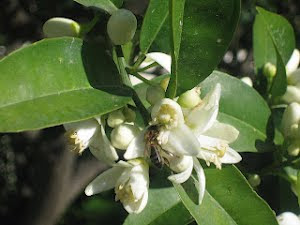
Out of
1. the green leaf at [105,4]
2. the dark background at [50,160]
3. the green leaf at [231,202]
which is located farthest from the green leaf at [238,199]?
the dark background at [50,160]

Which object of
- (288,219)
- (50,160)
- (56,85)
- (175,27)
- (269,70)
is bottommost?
(50,160)

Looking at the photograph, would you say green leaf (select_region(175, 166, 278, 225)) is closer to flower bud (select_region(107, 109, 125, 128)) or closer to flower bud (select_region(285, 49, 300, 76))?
flower bud (select_region(107, 109, 125, 128))

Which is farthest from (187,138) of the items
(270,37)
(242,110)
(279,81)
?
(270,37)

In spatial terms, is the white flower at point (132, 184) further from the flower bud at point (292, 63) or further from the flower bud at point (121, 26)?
the flower bud at point (292, 63)

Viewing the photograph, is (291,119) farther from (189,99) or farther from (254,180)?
(189,99)

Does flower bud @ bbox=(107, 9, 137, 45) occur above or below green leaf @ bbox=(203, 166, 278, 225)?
above

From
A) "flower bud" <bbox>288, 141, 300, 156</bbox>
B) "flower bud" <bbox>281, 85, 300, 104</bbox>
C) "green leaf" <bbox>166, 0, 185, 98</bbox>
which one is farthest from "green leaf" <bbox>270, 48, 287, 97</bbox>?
"green leaf" <bbox>166, 0, 185, 98</bbox>

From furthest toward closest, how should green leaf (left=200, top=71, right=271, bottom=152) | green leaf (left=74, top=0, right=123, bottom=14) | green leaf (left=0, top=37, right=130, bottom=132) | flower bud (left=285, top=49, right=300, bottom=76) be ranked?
1. flower bud (left=285, top=49, right=300, bottom=76)
2. green leaf (left=200, top=71, right=271, bottom=152)
3. green leaf (left=74, top=0, right=123, bottom=14)
4. green leaf (left=0, top=37, right=130, bottom=132)
